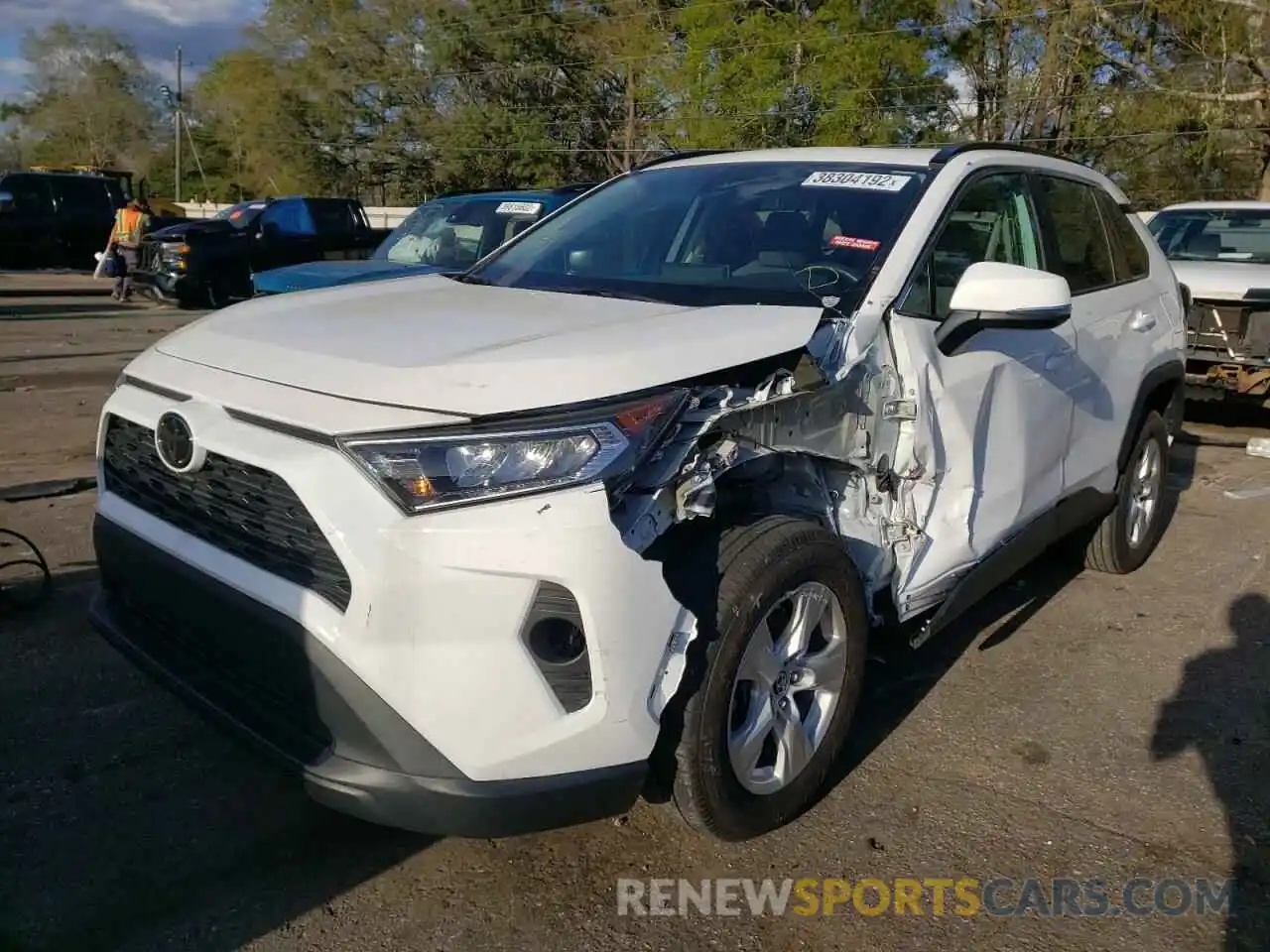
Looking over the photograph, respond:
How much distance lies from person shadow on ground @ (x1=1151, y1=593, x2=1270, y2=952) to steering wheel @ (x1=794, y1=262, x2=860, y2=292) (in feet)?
5.96

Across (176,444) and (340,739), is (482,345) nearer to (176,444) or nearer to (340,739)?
(176,444)

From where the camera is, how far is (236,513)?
251 cm

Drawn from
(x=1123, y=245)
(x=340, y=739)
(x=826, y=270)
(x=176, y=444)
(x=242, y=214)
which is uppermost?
(x=826, y=270)

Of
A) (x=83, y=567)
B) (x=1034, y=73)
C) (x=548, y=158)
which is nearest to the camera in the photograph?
(x=83, y=567)

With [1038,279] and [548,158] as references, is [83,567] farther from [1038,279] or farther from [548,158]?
[548,158]

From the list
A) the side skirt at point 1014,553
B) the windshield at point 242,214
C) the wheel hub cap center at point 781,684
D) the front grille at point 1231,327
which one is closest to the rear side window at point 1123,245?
the side skirt at point 1014,553

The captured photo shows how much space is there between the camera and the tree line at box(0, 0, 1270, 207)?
25984 mm

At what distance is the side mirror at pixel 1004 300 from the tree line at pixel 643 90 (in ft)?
39.9

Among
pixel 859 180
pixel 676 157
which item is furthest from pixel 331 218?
pixel 859 180

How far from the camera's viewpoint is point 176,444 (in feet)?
8.55

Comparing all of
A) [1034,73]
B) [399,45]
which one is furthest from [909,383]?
[399,45]

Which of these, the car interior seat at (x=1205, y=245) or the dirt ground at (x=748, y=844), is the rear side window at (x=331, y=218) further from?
the dirt ground at (x=748, y=844)

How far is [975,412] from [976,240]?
28.5 inches

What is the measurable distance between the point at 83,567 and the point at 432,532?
3.25m
